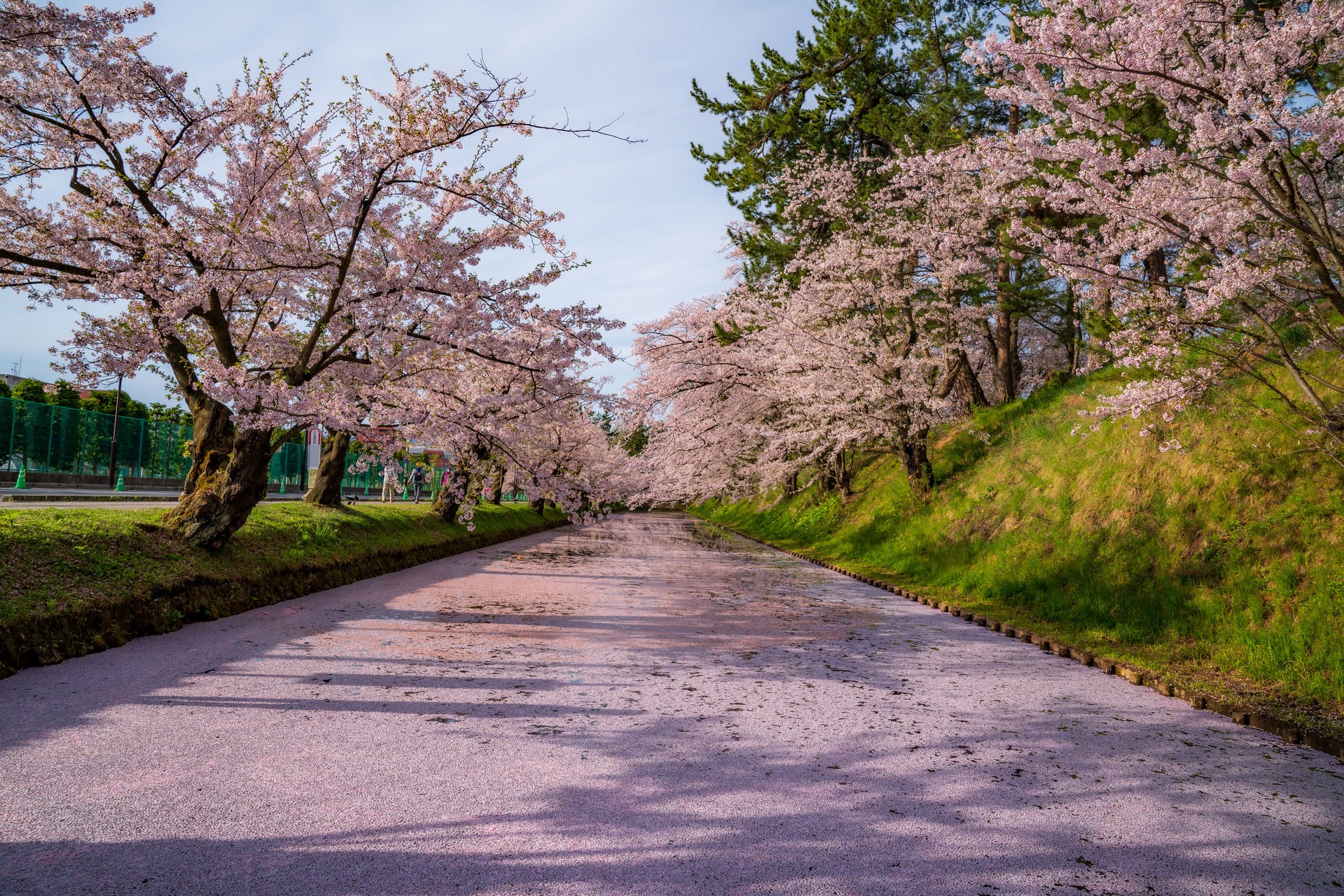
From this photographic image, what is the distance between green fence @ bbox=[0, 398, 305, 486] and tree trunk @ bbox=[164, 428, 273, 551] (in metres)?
16.3

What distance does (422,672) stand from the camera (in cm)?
613

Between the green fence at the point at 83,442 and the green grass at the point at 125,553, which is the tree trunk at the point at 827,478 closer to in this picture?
the green grass at the point at 125,553

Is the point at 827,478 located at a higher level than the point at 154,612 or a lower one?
higher

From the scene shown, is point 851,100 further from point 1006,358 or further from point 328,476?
point 328,476

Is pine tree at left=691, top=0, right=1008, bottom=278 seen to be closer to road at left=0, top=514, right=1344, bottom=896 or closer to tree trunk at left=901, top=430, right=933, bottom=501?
tree trunk at left=901, top=430, right=933, bottom=501

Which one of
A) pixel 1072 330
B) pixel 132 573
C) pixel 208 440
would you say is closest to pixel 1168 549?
pixel 132 573

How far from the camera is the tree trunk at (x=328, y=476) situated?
16.1m

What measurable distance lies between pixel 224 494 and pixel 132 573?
2028 millimetres

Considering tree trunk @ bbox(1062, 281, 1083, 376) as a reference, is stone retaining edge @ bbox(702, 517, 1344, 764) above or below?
below

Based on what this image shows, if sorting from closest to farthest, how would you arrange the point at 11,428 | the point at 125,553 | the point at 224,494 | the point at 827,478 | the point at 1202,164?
the point at 1202,164, the point at 125,553, the point at 224,494, the point at 827,478, the point at 11,428

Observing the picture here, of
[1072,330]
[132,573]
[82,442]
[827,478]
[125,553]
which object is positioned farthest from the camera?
[82,442]

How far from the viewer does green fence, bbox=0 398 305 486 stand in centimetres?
2694

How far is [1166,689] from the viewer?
6082mm

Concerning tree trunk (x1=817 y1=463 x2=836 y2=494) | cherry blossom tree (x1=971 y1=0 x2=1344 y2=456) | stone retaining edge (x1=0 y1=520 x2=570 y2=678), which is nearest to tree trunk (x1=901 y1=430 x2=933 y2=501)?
tree trunk (x1=817 y1=463 x2=836 y2=494)
